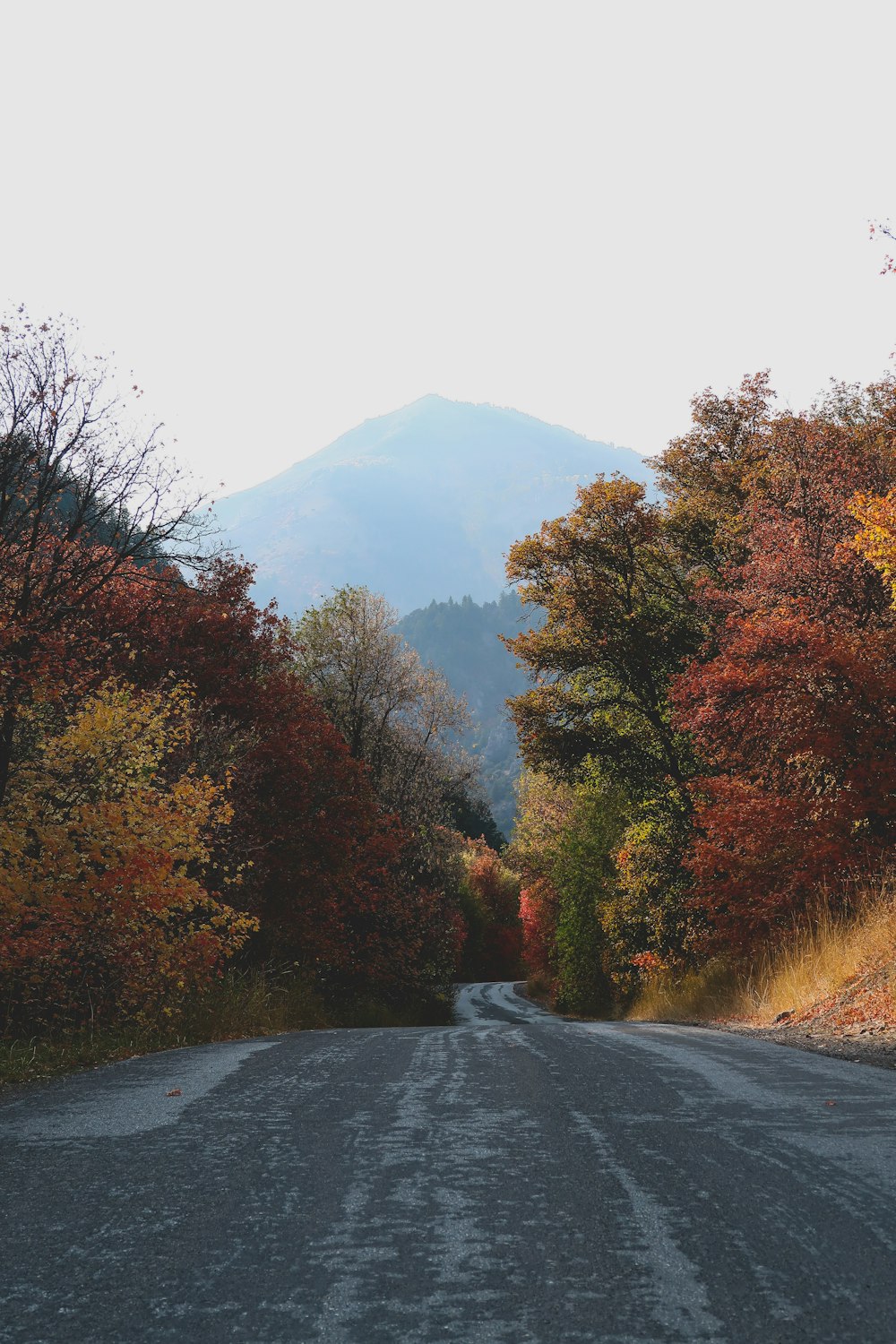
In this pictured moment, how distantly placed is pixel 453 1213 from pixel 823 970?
9915 mm

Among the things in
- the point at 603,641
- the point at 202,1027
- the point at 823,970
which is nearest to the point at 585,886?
the point at 603,641

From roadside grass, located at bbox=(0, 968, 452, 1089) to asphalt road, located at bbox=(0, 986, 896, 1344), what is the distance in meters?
3.06

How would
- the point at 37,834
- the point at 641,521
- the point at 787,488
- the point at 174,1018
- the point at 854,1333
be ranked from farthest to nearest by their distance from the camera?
1. the point at 641,521
2. the point at 787,488
3. the point at 174,1018
4. the point at 37,834
5. the point at 854,1333

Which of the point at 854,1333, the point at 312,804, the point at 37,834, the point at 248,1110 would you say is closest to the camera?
the point at 854,1333

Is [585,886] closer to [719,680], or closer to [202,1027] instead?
[719,680]

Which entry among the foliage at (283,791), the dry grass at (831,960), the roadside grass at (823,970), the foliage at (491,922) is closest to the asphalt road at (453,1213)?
the roadside grass at (823,970)

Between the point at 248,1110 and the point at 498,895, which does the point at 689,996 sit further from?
the point at 498,895

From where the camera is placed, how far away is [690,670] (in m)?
16.4

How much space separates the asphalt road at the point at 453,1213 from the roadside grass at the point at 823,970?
532cm

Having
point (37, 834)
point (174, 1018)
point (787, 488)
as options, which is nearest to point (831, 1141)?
point (37, 834)

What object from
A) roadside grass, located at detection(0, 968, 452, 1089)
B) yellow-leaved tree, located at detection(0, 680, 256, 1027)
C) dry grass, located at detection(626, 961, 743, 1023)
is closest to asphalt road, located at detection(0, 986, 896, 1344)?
roadside grass, located at detection(0, 968, 452, 1089)

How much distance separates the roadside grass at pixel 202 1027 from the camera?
26.9 feet

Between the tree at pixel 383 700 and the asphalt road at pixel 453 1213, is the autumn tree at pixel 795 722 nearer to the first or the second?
the asphalt road at pixel 453 1213

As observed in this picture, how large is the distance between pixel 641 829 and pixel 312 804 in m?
8.18
